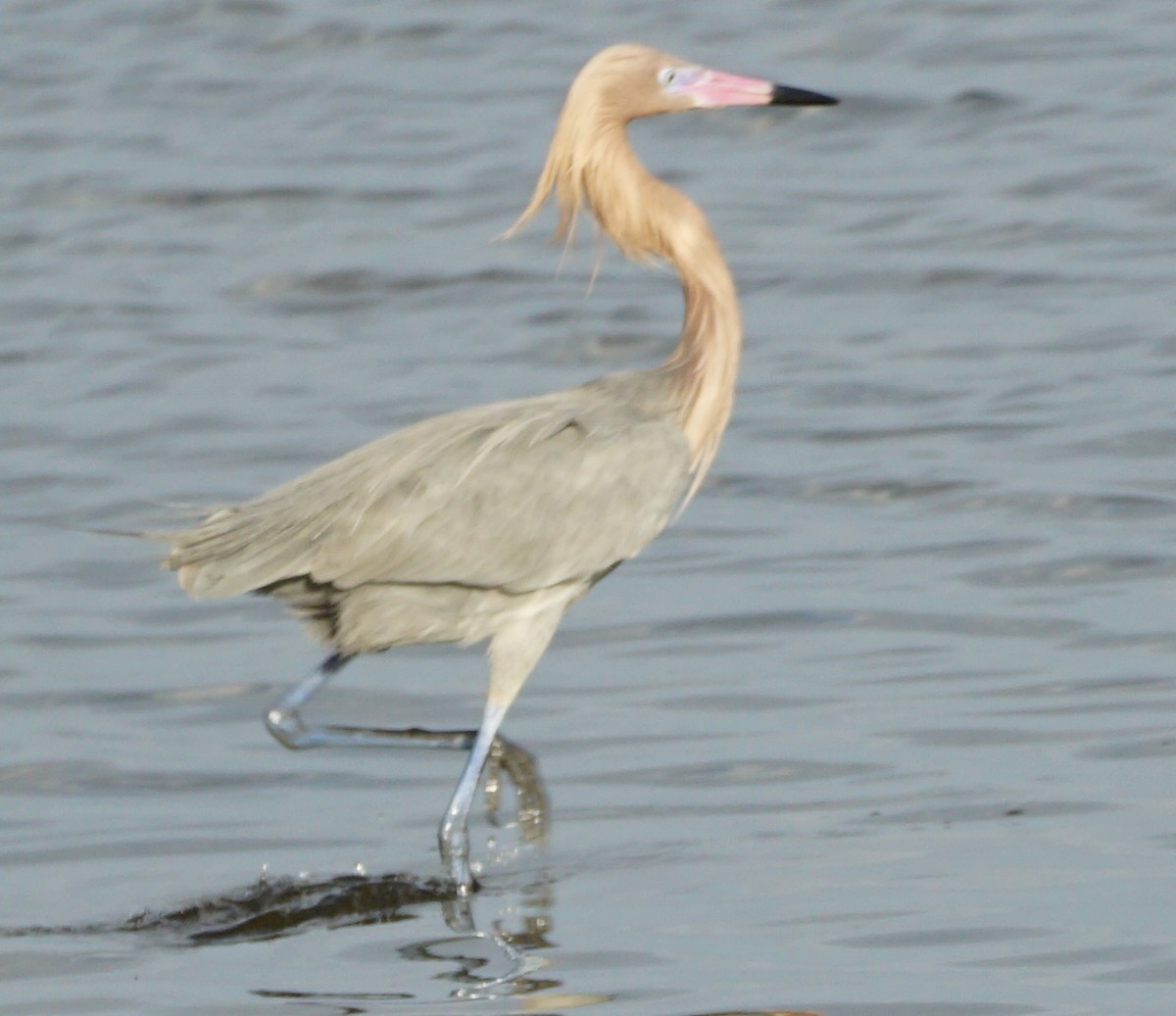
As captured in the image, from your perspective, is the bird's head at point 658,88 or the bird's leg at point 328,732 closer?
the bird's leg at point 328,732

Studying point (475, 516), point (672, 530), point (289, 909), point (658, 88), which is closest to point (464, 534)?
point (475, 516)

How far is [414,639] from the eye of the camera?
8016mm

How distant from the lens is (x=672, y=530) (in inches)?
443

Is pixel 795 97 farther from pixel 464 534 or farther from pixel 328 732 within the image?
pixel 328 732

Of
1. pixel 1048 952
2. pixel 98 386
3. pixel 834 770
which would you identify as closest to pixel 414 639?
pixel 834 770

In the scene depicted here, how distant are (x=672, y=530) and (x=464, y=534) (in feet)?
11.6

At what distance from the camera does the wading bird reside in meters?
7.75

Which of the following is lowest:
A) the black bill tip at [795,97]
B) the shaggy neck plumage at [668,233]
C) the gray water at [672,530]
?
the gray water at [672,530]

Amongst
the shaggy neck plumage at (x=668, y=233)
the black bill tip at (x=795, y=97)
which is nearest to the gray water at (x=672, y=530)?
the shaggy neck plumage at (x=668, y=233)

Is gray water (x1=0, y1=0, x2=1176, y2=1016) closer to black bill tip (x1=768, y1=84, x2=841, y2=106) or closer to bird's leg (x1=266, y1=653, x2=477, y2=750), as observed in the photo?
bird's leg (x1=266, y1=653, x2=477, y2=750)

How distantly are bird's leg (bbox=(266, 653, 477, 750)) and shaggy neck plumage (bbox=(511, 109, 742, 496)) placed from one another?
112 cm

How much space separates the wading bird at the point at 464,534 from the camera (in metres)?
7.75

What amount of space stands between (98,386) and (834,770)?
723 centimetres

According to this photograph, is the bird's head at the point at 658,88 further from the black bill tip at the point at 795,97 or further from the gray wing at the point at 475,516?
the gray wing at the point at 475,516
